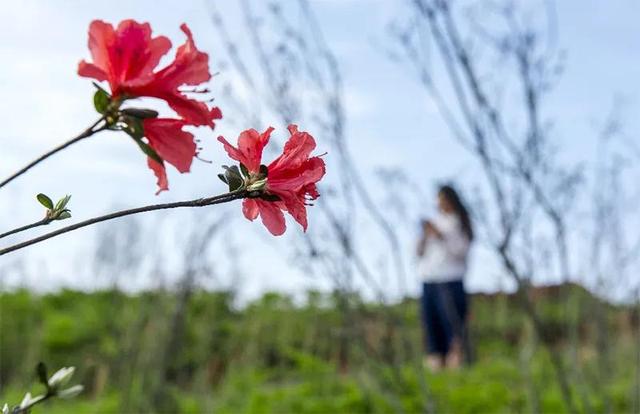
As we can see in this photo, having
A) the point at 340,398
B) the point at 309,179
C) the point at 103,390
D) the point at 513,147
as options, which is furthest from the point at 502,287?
the point at 309,179

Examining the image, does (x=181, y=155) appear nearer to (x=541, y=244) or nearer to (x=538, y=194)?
(x=538, y=194)

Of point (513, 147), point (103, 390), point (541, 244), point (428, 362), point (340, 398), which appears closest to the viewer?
point (513, 147)

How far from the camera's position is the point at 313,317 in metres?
9.66

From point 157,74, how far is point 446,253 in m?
7.36

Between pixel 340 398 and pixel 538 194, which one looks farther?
pixel 340 398

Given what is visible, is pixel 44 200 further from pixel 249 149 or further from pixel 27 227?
pixel 249 149

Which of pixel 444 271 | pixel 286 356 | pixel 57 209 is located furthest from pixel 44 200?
pixel 286 356

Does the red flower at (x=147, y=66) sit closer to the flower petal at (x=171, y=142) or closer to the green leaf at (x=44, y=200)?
the flower petal at (x=171, y=142)

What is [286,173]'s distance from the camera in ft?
3.86

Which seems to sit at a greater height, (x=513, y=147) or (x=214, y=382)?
(x=513, y=147)

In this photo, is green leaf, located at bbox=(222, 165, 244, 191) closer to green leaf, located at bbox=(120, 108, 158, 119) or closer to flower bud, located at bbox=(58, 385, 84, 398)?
green leaf, located at bbox=(120, 108, 158, 119)

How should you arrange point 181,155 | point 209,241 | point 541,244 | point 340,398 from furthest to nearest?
point 340,398 < point 209,241 < point 541,244 < point 181,155

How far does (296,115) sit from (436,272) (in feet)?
15.2

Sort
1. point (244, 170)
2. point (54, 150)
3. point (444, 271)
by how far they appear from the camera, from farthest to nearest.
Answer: point (444, 271) < point (244, 170) < point (54, 150)
